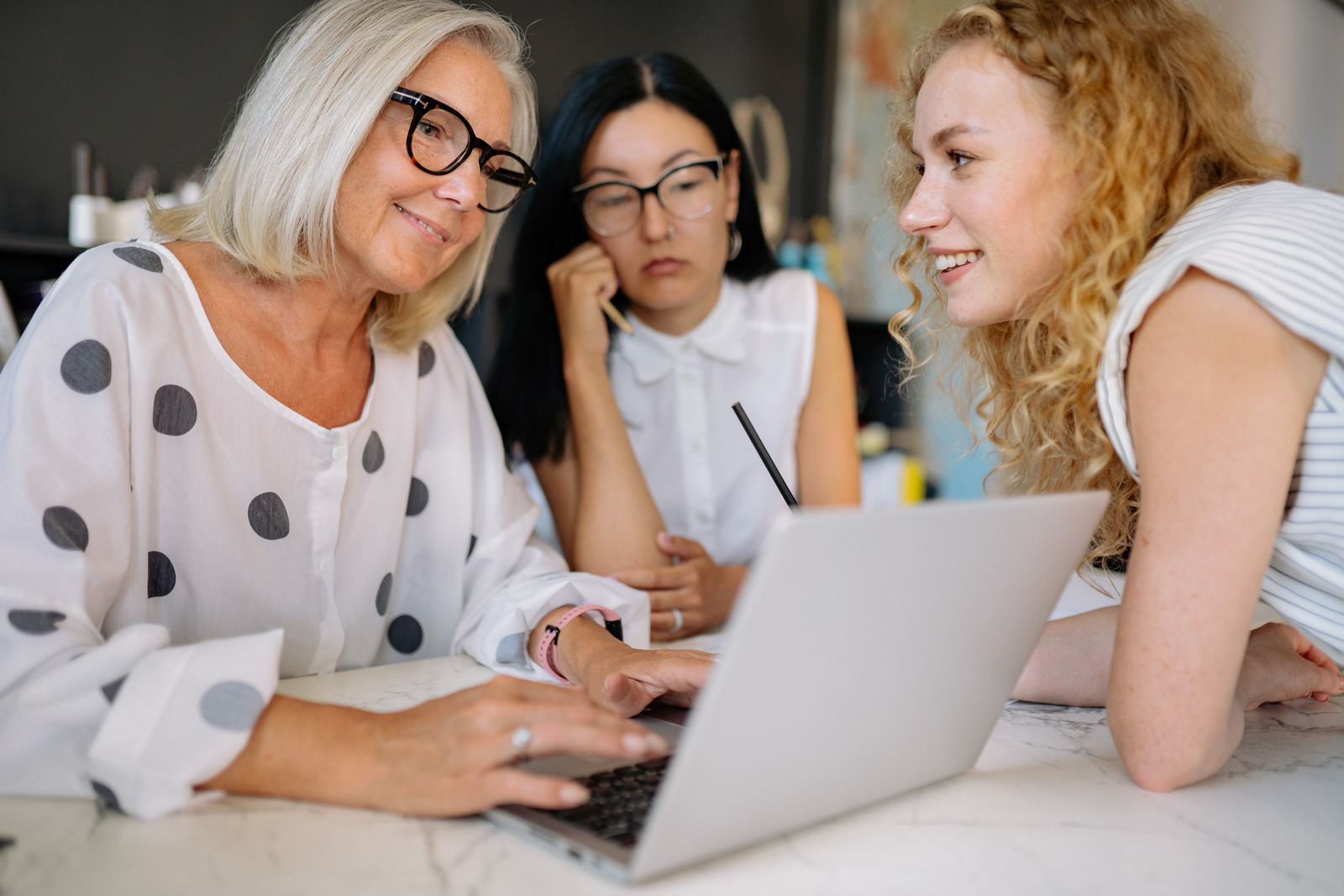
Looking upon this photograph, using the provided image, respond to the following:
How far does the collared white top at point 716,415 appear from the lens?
1.84 meters

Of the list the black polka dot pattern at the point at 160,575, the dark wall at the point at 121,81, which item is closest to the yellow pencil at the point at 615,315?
the black polka dot pattern at the point at 160,575

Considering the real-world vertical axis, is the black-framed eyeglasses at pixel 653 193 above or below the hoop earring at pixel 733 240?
→ above

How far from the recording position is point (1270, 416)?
0.69 metres

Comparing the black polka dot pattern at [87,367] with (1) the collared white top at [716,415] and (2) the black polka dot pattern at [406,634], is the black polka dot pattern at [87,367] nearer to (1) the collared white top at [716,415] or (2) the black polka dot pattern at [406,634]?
(2) the black polka dot pattern at [406,634]

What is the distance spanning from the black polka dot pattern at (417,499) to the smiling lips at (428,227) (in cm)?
32

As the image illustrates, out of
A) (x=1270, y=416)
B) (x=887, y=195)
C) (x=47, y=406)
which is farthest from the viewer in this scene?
(x=887, y=195)

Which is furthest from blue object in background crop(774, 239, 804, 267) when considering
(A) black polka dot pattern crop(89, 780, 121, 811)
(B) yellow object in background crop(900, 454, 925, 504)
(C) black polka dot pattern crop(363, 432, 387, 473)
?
(A) black polka dot pattern crop(89, 780, 121, 811)

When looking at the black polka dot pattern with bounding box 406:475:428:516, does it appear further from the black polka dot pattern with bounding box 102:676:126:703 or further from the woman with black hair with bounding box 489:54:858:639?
the black polka dot pattern with bounding box 102:676:126:703

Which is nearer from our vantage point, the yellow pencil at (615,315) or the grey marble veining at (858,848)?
the grey marble veining at (858,848)

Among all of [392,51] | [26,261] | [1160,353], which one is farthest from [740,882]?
[26,261]

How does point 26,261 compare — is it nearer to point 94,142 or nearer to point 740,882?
point 94,142

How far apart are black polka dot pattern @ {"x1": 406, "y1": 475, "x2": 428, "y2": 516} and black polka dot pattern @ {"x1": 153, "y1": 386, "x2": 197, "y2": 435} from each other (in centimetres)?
33

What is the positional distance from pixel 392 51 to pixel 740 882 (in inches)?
37.5

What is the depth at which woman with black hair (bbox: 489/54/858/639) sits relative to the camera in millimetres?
1602
